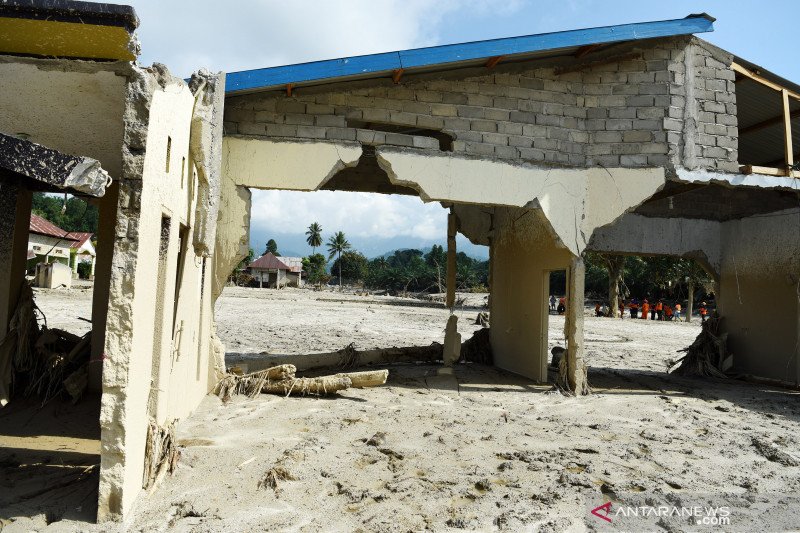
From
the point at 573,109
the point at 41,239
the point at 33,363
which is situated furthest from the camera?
the point at 41,239

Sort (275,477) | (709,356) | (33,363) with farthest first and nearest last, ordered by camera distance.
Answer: (709,356) < (33,363) < (275,477)

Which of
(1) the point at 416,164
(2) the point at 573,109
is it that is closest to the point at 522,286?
(2) the point at 573,109

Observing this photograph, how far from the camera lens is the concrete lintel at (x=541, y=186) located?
8.09 metres

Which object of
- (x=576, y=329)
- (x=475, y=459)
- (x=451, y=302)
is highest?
(x=451, y=302)

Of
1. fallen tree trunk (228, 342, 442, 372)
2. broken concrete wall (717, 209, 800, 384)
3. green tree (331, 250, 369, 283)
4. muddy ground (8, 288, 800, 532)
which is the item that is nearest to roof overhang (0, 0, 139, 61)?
muddy ground (8, 288, 800, 532)

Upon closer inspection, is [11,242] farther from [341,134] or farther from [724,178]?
[724,178]

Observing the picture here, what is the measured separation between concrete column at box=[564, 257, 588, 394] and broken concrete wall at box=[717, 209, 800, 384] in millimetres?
4472

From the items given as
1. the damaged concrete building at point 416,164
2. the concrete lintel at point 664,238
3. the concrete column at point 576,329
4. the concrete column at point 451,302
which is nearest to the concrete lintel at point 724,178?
the damaged concrete building at point 416,164

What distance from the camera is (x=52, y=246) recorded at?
68.3 feet

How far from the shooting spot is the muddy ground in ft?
13.1

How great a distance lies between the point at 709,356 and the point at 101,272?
1126 centimetres

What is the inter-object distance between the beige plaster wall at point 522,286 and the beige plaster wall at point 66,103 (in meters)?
6.01

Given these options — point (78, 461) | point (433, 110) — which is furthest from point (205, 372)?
point (433, 110)
